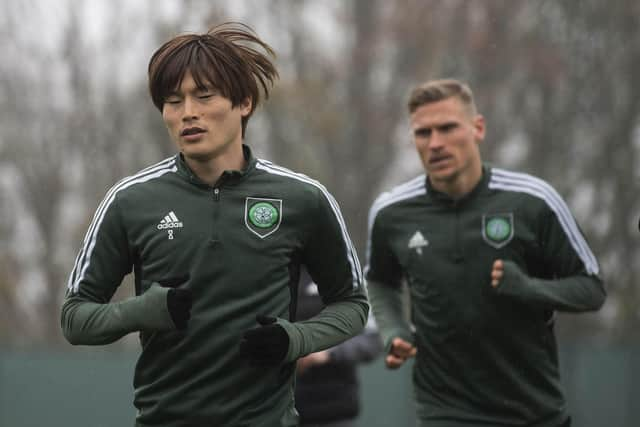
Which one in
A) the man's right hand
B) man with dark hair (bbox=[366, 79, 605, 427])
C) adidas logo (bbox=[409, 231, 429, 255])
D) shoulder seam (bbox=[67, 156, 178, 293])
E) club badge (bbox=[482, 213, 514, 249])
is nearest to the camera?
shoulder seam (bbox=[67, 156, 178, 293])

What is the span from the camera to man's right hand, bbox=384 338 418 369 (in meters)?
5.25

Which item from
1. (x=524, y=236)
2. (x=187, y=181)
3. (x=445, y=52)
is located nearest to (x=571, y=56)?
(x=445, y=52)

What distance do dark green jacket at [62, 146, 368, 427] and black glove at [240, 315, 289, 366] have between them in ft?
0.14

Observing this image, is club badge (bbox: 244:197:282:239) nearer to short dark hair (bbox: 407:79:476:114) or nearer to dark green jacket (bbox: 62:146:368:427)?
dark green jacket (bbox: 62:146:368:427)

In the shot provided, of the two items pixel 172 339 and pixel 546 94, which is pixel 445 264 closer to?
pixel 172 339

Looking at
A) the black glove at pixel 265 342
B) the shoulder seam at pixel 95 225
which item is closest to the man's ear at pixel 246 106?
the shoulder seam at pixel 95 225

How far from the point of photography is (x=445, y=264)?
555 cm

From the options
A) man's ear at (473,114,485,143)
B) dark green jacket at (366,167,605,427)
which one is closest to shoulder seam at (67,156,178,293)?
dark green jacket at (366,167,605,427)

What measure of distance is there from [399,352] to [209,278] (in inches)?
59.8

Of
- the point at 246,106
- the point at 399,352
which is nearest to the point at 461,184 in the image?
the point at 399,352

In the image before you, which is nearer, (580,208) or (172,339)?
(172,339)

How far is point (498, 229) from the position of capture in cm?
553

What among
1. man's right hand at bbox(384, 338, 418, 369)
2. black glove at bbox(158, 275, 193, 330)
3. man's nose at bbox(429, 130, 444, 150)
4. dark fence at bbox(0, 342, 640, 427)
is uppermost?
man's nose at bbox(429, 130, 444, 150)

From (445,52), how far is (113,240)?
13.7 metres
